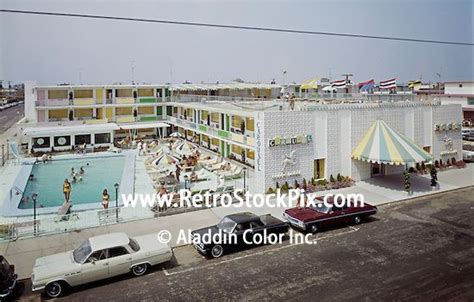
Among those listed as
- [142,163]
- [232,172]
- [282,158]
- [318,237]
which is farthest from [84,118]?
[318,237]

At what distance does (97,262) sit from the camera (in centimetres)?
1212

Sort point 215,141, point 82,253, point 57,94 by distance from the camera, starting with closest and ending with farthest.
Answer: point 82,253 → point 215,141 → point 57,94

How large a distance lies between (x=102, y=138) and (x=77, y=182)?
14263mm

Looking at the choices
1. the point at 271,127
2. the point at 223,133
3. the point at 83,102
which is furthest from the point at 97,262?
the point at 83,102

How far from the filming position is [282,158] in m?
22.6

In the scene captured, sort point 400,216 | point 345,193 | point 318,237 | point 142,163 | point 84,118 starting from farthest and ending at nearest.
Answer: point 84,118
point 142,163
point 345,193
point 400,216
point 318,237

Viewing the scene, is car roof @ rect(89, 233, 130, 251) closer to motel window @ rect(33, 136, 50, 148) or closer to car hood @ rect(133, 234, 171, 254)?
car hood @ rect(133, 234, 171, 254)

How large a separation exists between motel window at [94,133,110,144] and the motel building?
98 millimetres

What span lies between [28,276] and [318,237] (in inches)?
419

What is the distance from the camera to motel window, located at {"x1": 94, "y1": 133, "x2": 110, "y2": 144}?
134 ft

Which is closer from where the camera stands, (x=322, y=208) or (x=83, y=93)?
(x=322, y=208)

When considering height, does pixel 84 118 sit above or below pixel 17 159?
above

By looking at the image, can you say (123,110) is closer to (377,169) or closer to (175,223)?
(377,169)

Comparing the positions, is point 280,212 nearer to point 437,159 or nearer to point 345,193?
point 345,193
